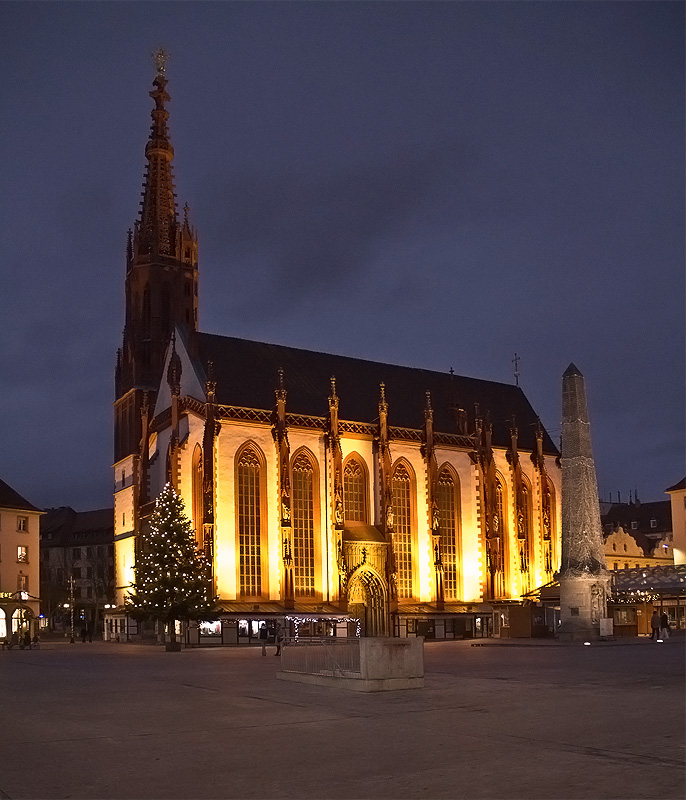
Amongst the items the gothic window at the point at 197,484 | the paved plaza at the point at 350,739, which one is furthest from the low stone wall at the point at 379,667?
the gothic window at the point at 197,484

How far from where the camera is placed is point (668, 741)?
42.4 feet

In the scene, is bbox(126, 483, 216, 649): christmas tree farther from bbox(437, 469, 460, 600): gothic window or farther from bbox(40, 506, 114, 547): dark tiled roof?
bbox(40, 506, 114, 547): dark tiled roof

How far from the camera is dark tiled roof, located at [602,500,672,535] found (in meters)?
114

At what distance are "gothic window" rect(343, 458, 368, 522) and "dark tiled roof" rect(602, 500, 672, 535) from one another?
54.1 meters

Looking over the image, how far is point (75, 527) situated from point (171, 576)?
7871 centimetres

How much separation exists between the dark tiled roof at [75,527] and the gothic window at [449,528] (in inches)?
2389

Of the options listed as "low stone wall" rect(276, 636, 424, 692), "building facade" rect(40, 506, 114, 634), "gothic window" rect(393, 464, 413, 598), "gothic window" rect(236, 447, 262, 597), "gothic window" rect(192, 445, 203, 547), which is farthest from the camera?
"building facade" rect(40, 506, 114, 634)

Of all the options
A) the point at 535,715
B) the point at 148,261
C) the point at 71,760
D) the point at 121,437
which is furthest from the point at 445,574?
the point at 71,760

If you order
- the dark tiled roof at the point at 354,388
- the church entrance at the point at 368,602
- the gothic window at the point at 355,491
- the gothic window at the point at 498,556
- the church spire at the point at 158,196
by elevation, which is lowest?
the church entrance at the point at 368,602

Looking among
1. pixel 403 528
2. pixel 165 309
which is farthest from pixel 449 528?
pixel 165 309

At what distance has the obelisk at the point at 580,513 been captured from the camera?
139ft

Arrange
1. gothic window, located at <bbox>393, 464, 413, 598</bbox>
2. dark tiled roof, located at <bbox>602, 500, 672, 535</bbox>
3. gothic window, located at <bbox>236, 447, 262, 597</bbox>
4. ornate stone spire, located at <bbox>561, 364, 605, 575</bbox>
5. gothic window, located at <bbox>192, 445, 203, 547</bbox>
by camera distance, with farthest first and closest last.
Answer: dark tiled roof, located at <bbox>602, 500, 672, 535</bbox>, gothic window, located at <bbox>393, 464, 413, 598</bbox>, gothic window, located at <bbox>192, 445, 203, 547</bbox>, gothic window, located at <bbox>236, 447, 262, 597</bbox>, ornate stone spire, located at <bbox>561, 364, 605, 575</bbox>

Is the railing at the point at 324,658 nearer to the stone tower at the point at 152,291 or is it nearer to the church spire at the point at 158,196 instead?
the stone tower at the point at 152,291

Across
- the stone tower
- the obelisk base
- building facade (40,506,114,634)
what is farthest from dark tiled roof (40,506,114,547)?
the obelisk base
